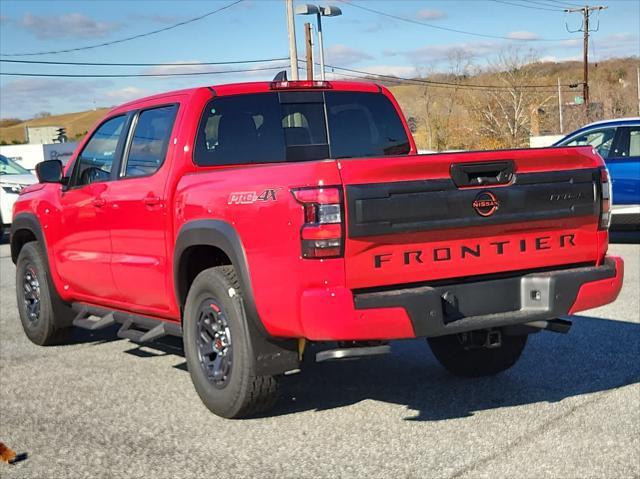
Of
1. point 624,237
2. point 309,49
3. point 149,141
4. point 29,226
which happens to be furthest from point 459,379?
point 309,49

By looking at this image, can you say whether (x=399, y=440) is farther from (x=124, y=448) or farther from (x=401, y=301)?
(x=124, y=448)

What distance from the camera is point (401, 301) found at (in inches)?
175

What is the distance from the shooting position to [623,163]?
42.8 ft

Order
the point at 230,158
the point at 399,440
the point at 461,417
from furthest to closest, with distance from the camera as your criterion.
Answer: the point at 230,158 → the point at 461,417 → the point at 399,440

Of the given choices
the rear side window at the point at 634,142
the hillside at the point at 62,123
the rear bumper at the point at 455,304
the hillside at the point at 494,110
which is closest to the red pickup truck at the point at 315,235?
the rear bumper at the point at 455,304

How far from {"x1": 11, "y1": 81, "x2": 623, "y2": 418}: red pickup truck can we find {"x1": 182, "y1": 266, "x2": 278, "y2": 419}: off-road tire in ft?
→ 0.04

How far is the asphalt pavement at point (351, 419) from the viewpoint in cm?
446

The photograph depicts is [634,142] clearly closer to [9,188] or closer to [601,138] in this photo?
[601,138]

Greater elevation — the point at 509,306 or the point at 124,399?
the point at 509,306

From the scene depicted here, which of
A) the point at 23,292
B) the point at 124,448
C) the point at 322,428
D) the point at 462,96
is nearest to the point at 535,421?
the point at 322,428

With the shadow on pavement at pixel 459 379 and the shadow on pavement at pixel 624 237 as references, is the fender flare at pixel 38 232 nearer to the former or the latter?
the shadow on pavement at pixel 459 379

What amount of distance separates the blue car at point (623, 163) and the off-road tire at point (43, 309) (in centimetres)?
844

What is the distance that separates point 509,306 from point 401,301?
724mm

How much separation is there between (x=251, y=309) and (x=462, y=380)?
190cm
